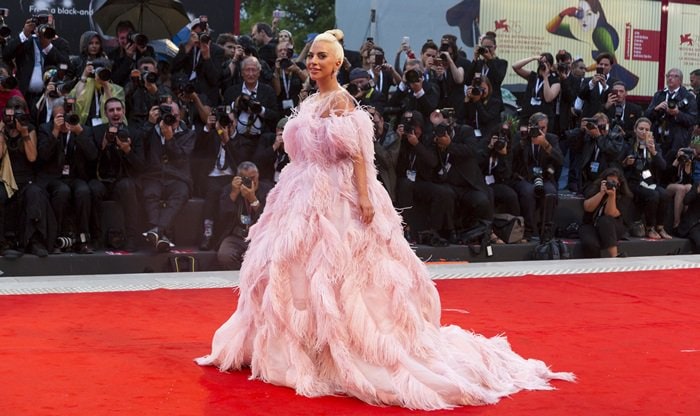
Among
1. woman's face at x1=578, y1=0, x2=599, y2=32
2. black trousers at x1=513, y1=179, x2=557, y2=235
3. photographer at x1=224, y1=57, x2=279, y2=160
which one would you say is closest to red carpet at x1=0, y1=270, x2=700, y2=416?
black trousers at x1=513, y1=179, x2=557, y2=235

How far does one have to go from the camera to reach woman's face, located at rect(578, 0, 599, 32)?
12.5 metres

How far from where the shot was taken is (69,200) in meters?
7.57

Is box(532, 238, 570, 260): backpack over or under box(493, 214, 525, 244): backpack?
under

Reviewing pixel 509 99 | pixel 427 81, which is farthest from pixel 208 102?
pixel 509 99

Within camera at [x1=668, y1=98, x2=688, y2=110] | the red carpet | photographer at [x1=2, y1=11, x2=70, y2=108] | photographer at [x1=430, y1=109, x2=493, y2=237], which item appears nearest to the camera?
the red carpet

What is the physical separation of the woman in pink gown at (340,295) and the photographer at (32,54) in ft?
15.1

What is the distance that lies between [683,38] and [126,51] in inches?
287

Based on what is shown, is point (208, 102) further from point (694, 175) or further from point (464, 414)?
point (464, 414)

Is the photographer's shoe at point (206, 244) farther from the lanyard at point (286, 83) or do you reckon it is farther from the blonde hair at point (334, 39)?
the blonde hair at point (334, 39)

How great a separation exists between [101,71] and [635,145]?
4.88 m

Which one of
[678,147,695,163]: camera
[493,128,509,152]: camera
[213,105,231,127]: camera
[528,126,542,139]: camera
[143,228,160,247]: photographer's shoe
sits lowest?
[143,228,160,247]: photographer's shoe

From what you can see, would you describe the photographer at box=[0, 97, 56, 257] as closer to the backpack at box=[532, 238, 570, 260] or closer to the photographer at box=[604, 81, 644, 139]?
the backpack at box=[532, 238, 570, 260]

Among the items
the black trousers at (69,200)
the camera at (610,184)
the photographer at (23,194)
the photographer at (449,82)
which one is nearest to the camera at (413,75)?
the photographer at (449,82)

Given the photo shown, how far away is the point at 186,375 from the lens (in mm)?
4207
